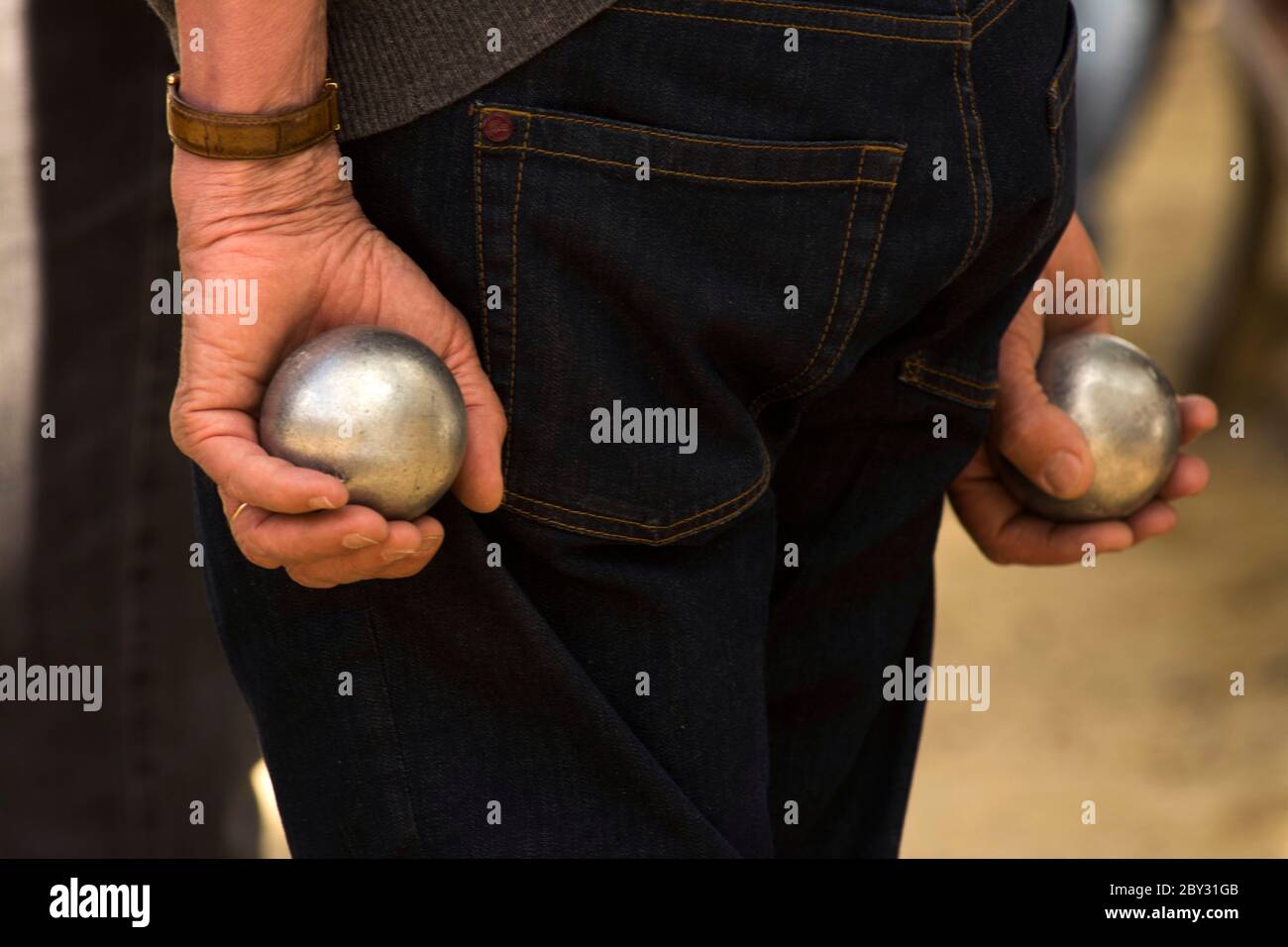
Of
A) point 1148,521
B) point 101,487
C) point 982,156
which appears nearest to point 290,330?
point 982,156

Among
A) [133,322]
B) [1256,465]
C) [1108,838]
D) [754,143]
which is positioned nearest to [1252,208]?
[1256,465]

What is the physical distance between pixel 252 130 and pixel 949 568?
3.01 meters

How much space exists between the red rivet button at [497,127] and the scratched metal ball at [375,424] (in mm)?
129

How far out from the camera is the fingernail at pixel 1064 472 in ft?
4.48

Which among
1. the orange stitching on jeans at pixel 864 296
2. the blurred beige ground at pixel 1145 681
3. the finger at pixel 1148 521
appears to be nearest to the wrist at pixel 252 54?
the orange stitching on jeans at pixel 864 296

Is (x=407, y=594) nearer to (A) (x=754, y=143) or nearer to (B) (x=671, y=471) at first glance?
(B) (x=671, y=471)

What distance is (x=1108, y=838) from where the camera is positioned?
2744 mm

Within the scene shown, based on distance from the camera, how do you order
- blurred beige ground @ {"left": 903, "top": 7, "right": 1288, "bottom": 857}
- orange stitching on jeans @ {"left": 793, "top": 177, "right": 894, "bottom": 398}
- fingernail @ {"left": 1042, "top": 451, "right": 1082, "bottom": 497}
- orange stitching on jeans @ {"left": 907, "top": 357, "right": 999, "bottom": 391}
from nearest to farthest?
orange stitching on jeans @ {"left": 793, "top": 177, "right": 894, "bottom": 398}
orange stitching on jeans @ {"left": 907, "top": 357, "right": 999, "bottom": 391}
fingernail @ {"left": 1042, "top": 451, "right": 1082, "bottom": 497}
blurred beige ground @ {"left": 903, "top": 7, "right": 1288, "bottom": 857}

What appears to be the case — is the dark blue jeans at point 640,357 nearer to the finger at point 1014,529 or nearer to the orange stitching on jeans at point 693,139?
the orange stitching on jeans at point 693,139

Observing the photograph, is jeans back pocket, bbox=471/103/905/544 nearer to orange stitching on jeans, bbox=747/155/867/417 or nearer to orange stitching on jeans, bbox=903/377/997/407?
orange stitching on jeans, bbox=747/155/867/417

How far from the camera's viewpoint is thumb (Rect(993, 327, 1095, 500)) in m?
1.37

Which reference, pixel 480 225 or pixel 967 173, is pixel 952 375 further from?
pixel 480 225

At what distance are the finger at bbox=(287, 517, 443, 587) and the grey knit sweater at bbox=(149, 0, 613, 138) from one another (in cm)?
23

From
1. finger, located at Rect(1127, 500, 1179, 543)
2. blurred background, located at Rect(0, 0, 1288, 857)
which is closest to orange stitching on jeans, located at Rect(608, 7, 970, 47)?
finger, located at Rect(1127, 500, 1179, 543)
